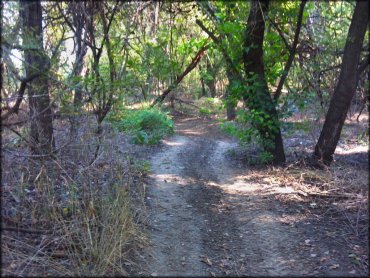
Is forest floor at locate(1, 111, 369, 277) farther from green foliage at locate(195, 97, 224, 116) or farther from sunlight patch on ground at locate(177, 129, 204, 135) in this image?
green foliage at locate(195, 97, 224, 116)

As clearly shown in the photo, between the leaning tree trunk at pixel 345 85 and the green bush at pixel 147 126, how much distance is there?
16.7 ft

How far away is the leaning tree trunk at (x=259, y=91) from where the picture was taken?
8797 mm

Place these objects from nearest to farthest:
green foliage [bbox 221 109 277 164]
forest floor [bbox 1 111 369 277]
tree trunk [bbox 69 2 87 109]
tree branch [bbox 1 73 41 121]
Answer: tree branch [bbox 1 73 41 121]
forest floor [bbox 1 111 369 277]
tree trunk [bbox 69 2 87 109]
green foliage [bbox 221 109 277 164]

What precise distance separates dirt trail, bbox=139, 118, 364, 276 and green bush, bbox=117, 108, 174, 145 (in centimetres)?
250

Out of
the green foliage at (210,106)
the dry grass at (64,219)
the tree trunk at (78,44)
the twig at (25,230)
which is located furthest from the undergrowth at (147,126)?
the twig at (25,230)

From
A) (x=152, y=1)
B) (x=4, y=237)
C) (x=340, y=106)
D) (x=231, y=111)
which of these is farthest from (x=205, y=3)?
(x=231, y=111)

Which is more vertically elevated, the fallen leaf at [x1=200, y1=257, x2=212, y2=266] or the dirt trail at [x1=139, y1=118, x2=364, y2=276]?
the dirt trail at [x1=139, y1=118, x2=364, y2=276]

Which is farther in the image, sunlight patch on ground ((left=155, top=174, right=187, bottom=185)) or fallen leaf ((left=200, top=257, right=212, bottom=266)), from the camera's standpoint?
sunlight patch on ground ((left=155, top=174, right=187, bottom=185))

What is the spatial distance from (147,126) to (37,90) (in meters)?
9.17

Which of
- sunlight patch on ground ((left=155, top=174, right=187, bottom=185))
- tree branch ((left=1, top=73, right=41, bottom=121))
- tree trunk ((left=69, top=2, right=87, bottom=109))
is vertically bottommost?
sunlight patch on ground ((left=155, top=174, right=187, bottom=185))

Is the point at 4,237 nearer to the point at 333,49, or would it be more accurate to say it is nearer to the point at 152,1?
the point at 152,1

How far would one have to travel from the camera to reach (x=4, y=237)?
14.4 feet

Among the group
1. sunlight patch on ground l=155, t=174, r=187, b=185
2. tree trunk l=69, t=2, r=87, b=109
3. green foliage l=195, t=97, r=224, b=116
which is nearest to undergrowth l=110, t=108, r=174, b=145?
sunlight patch on ground l=155, t=174, r=187, b=185

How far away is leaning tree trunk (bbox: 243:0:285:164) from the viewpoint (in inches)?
346
